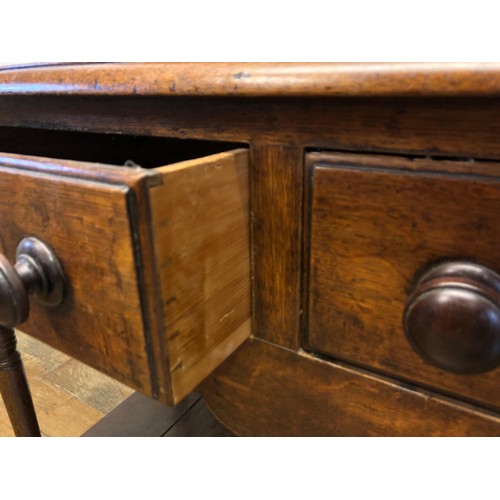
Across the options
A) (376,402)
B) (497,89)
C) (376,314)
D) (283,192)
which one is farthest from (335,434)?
(497,89)

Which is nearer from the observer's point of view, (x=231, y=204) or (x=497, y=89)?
(x=497, y=89)

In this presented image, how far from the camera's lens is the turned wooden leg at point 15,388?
58cm

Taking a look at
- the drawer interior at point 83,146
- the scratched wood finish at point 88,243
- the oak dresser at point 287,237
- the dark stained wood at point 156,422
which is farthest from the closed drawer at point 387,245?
the dark stained wood at point 156,422

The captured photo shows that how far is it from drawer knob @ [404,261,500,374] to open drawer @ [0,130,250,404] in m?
0.18

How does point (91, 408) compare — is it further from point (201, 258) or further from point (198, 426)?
point (201, 258)

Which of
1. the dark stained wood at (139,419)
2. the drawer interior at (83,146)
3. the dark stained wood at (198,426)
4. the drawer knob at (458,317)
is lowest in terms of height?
the dark stained wood at (198,426)

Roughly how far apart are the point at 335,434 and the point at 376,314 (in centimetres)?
18

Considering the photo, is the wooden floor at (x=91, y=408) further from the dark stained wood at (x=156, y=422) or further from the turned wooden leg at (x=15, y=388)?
the turned wooden leg at (x=15, y=388)

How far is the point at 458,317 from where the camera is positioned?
34 centimetres

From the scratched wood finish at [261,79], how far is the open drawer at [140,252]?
0.07 m

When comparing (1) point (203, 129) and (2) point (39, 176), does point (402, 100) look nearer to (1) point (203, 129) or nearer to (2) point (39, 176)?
(1) point (203, 129)

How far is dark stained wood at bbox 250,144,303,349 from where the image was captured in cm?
44

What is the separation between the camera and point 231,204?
1.43ft

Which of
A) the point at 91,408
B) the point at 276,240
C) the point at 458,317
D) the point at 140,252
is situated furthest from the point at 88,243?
the point at 91,408
